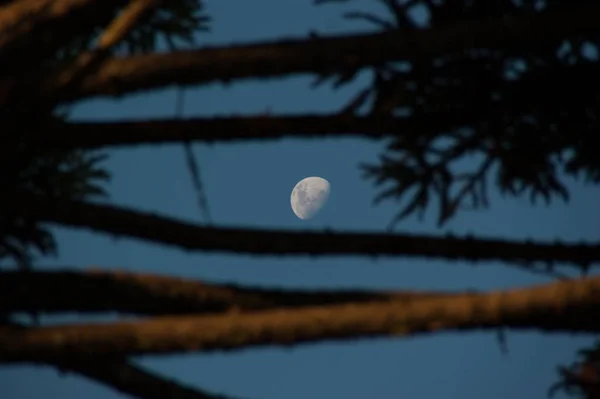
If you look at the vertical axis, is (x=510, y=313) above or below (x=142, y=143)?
below

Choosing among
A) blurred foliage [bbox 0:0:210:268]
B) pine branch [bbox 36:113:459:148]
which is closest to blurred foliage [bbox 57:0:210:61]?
blurred foliage [bbox 0:0:210:268]

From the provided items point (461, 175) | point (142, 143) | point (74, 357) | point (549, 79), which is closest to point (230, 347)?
point (74, 357)

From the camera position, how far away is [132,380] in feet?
10.2

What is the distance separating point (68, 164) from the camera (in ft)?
23.7

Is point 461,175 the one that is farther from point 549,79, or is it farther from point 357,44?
point 357,44

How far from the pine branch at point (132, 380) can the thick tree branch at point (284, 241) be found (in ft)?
2.01

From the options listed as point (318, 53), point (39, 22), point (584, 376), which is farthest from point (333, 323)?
point (584, 376)

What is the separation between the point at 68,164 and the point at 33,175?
0.94 meters

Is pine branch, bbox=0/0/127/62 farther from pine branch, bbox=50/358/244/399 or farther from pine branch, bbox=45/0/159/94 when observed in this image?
pine branch, bbox=50/358/244/399

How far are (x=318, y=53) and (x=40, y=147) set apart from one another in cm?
151

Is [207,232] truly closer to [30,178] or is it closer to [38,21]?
[38,21]

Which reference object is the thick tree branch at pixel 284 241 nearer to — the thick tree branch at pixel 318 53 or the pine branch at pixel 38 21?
the thick tree branch at pixel 318 53

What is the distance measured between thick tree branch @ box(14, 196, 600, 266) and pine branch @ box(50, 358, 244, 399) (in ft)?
2.01

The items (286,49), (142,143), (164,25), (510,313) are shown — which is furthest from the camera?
(164,25)
